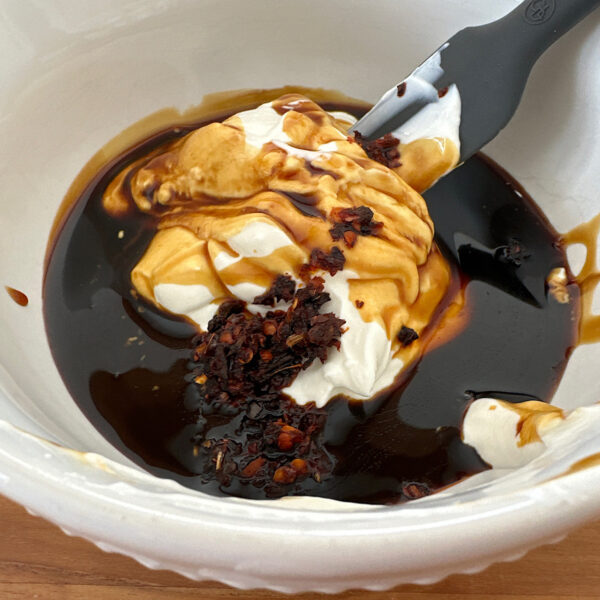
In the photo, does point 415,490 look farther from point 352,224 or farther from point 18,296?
point 18,296

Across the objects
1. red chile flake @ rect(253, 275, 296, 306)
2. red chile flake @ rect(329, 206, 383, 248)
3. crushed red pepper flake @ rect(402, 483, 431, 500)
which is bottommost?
crushed red pepper flake @ rect(402, 483, 431, 500)

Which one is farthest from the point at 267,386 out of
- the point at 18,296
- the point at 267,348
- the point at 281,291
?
the point at 18,296

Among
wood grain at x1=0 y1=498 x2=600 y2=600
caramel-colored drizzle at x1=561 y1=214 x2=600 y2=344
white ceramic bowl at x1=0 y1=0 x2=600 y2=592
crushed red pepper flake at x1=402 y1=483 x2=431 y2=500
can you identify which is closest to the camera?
white ceramic bowl at x1=0 y1=0 x2=600 y2=592

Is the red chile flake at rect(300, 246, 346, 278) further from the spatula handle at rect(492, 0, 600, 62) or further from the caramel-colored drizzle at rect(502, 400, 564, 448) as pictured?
the spatula handle at rect(492, 0, 600, 62)

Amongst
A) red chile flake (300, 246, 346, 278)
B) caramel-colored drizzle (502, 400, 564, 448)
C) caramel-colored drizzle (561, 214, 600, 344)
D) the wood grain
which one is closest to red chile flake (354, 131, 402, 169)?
red chile flake (300, 246, 346, 278)

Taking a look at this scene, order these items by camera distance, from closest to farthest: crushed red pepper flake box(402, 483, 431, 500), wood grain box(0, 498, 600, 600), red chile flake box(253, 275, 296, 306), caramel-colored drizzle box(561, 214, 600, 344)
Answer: wood grain box(0, 498, 600, 600) < crushed red pepper flake box(402, 483, 431, 500) < red chile flake box(253, 275, 296, 306) < caramel-colored drizzle box(561, 214, 600, 344)

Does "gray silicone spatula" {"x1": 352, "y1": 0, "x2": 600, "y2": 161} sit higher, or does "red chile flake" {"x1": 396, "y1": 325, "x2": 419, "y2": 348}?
"gray silicone spatula" {"x1": 352, "y1": 0, "x2": 600, "y2": 161}

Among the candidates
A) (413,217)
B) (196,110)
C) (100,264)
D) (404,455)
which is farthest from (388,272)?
(196,110)

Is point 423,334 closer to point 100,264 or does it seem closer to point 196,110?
point 100,264

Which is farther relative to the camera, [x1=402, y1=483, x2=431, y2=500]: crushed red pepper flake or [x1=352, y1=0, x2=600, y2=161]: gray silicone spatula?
[x1=352, y1=0, x2=600, y2=161]: gray silicone spatula
